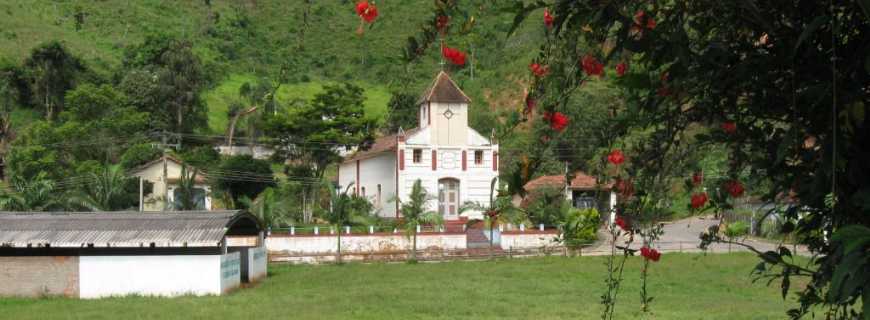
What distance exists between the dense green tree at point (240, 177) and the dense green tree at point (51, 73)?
1355 cm

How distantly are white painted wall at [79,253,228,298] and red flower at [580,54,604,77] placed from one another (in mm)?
17695

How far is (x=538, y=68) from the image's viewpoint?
3.03 m

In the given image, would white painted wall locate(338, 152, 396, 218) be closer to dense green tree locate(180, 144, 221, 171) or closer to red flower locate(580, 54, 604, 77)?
dense green tree locate(180, 144, 221, 171)

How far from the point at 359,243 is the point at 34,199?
1045cm

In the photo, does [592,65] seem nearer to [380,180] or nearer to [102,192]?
[102,192]

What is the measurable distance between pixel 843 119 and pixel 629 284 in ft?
60.9

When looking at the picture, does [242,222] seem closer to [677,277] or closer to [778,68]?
[677,277]

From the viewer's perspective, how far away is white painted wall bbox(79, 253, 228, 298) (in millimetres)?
19766

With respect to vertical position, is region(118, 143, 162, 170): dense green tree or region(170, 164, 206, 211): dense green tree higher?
region(118, 143, 162, 170): dense green tree

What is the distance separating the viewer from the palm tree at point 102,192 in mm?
28859

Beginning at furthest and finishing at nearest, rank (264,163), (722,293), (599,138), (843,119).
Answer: (264,163)
(722,293)
(599,138)
(843,119)

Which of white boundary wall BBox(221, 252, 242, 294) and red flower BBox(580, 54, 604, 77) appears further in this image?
white boundary wall BBox(221, 252, 242, 294)

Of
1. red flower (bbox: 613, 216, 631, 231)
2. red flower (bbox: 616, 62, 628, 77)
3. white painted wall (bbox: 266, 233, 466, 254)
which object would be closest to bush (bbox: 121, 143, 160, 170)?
white painted wall (bbox: 266, 233, 466, 254)

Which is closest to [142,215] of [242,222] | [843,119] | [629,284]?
[242,222]
